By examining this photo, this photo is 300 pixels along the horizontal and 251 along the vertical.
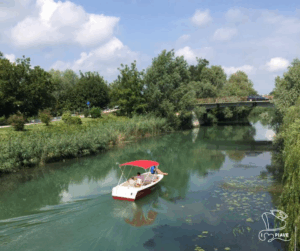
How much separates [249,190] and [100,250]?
11880 millimetres

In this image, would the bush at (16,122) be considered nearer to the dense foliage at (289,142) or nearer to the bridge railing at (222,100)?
the dense foliage at (289,142)

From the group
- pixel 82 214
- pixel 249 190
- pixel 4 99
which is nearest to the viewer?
pixel 82 214

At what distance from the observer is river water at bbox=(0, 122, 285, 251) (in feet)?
40.8

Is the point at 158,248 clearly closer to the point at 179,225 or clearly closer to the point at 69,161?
the point at 179,225

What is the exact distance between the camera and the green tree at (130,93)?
56406mm

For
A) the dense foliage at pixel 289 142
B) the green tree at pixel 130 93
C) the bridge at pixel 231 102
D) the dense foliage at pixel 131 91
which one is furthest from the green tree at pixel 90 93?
the dense foliage at pixel 289 142

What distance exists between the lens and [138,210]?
16234 millimetres

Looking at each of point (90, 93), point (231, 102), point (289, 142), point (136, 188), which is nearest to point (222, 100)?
point (231, 102)

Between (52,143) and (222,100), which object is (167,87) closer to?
(222,100)

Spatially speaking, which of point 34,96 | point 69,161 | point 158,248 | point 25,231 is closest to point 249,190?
point 158,248

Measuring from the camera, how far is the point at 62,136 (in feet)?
103

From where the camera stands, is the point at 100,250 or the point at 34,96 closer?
the point at 100,250

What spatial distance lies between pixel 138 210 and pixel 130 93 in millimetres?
42168

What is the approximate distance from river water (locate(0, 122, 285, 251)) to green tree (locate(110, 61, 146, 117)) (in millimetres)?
29555
